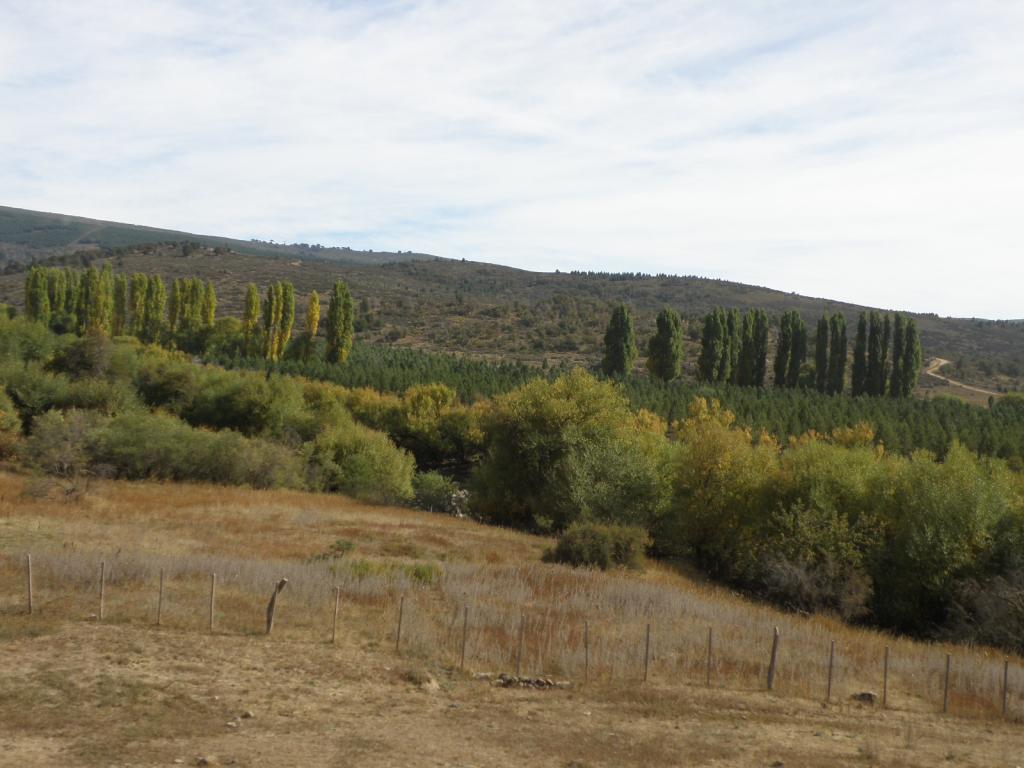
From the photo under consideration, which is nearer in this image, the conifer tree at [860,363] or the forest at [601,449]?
the forest at [601,449]

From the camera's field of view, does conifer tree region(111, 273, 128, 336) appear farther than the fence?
Yes

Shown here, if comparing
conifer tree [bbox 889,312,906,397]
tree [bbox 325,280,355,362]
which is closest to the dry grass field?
tree [bbox 325,280,355,362]

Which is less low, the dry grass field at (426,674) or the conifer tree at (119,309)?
the conifer tree at (119,309)

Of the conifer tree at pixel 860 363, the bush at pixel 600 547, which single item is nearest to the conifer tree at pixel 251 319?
the conifer tree at pixel 860 363

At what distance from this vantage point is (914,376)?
9588 cm

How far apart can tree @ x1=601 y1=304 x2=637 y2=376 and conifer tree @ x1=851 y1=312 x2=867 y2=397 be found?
24.3 m

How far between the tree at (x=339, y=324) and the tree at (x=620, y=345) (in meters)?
26.1

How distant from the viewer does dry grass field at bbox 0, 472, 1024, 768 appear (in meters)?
14.0

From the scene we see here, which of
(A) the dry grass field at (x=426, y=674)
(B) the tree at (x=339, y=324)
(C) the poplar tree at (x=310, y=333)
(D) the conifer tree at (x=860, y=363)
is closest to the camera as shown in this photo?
(A) the dry grass field at (x=426, y=674)

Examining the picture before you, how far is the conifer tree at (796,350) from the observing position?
96.2 m

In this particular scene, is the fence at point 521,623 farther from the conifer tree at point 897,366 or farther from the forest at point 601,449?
the conifer tree at point 897,366

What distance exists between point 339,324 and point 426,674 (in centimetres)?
7544

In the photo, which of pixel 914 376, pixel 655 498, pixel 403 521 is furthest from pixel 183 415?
pixel 914 376

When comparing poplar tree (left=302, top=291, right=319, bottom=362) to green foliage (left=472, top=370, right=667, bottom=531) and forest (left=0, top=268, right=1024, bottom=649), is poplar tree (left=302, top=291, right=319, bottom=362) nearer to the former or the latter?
forest (left=0, top=268, right=1024, bottom=649)
